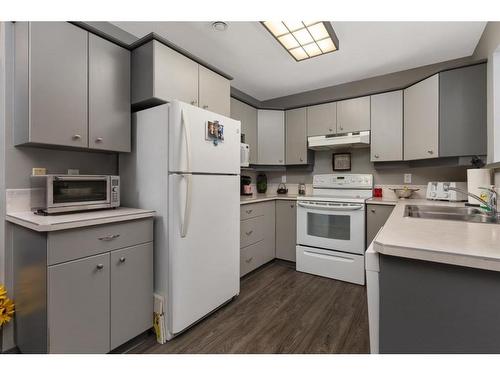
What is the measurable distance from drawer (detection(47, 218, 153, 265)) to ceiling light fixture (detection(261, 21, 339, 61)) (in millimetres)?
1746

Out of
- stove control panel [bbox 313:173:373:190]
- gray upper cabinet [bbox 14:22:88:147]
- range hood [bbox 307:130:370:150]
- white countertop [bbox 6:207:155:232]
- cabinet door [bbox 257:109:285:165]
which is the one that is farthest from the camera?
cabinet door [bbox 257:109:285:165]

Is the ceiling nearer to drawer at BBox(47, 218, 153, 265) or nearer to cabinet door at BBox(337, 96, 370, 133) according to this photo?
cabinet door at BBox(337, 96, 370, 133)

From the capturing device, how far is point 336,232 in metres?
2.73

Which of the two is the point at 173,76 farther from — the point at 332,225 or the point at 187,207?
the point at 332,225

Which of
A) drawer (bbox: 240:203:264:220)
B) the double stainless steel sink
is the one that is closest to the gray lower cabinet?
drawer (bbox: 240:203:264:220)

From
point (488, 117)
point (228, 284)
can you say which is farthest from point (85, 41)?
point (488, 117)

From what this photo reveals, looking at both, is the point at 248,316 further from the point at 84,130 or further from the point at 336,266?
the point at 84,130

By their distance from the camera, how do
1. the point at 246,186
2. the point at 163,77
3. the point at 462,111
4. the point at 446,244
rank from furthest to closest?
the point at 246,186
the point at 462,111
the point at 163,77
the point at 446,244

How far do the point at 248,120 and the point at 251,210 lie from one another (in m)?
1.31

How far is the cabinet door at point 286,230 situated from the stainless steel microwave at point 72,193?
6.61 ft

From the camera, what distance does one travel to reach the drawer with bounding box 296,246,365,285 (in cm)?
257

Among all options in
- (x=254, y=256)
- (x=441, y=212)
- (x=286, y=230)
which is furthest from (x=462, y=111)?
(x=254, y=256)

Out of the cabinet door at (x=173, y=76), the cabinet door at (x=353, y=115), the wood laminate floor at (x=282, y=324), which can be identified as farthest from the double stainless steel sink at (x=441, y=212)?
the cabinet door at (x=173, y=76)

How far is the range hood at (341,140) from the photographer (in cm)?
285
